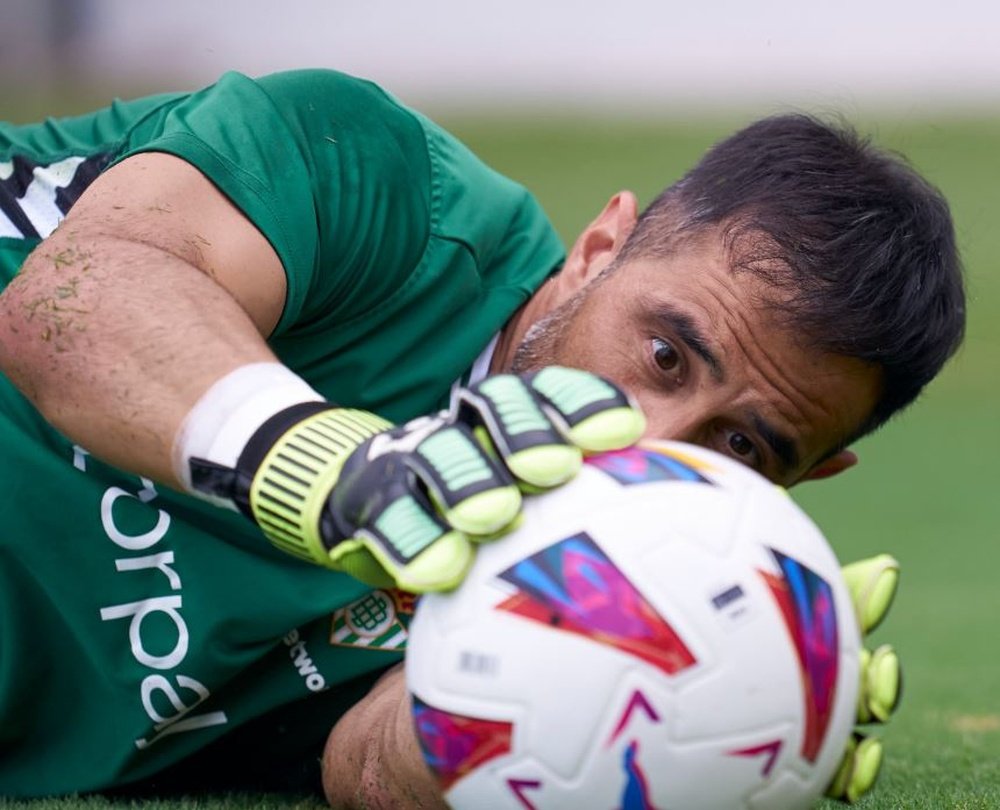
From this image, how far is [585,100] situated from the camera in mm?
23312

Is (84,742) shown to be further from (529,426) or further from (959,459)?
(959,459)

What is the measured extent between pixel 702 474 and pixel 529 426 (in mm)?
268

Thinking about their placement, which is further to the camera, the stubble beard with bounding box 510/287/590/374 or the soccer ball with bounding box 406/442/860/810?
the stubble beard with bounding box 510/287/590/374

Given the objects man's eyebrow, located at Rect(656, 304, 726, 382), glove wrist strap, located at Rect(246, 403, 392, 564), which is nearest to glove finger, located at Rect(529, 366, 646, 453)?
glove wrist strap, located at Rect(246, 403, 392, 564)

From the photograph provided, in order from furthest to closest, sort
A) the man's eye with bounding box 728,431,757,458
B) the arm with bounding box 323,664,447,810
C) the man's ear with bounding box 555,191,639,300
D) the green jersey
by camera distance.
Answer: the man's ear with bounding box 555,191,639,300, the man's eye with bounding box 728,431,757,458, the green jersey, the arm with bounding box 323,664,447,810

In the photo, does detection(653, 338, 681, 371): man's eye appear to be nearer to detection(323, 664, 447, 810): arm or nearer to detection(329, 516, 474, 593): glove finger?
detection(323, 664, 447, 810): arm

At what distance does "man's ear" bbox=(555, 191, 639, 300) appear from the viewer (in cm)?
332

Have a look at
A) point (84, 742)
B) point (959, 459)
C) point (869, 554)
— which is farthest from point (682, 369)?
point (959, 459)

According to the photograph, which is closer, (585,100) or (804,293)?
(804,293)

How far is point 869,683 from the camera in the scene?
2.18m

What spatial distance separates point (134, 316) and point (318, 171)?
650 millimetres

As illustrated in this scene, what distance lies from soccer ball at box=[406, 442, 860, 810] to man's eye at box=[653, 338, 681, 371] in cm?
91

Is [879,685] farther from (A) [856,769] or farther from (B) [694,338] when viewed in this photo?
(B) [694,338]

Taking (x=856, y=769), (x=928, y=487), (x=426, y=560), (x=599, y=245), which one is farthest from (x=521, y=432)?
(x=928, y=487)
